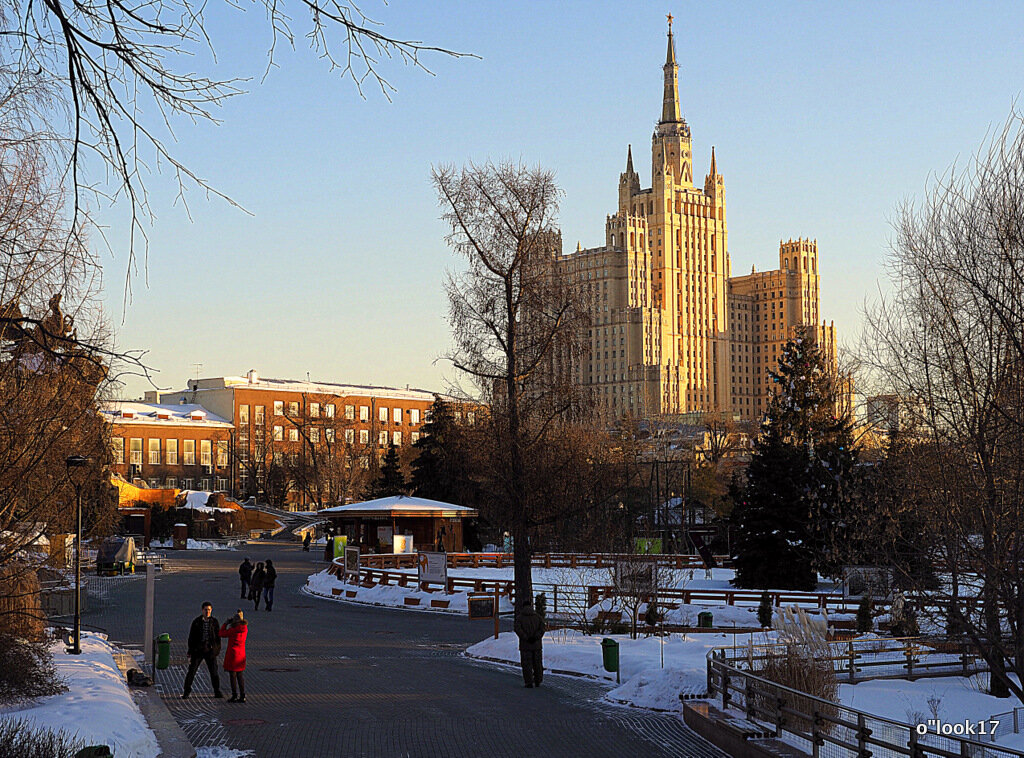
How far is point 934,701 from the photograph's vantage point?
18.9m

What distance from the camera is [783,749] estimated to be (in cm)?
1284

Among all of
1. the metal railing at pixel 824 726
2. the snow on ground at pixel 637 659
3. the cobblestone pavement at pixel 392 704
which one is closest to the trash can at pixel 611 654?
the snow on ground at pixel 637 659

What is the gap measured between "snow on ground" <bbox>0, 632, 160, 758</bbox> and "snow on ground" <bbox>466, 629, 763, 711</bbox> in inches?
298

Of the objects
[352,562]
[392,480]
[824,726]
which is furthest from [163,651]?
[392,480]

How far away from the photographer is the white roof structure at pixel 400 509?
52062 millimetres

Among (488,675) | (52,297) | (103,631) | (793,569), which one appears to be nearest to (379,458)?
(793,569)

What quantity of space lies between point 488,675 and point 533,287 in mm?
10221

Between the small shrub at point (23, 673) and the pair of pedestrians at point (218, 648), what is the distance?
2.38 meters

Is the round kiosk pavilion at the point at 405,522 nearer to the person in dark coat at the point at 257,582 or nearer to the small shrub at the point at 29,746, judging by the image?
the person in dark coat at the point at 257,582

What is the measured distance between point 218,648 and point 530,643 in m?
5.21

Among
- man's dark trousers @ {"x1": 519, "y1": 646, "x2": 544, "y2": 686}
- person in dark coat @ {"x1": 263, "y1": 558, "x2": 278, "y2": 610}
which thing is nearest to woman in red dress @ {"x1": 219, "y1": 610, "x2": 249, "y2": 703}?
man's dark trousers @ {"x1": 519, "y1": 646, "x2": 544, "y2": 686}

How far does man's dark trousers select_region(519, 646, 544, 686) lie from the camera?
1936cm

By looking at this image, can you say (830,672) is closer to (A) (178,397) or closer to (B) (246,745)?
(B) (246,745)

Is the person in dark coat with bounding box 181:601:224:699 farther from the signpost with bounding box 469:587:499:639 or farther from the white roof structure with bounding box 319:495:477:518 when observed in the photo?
the white roof structure with bounding box 319:495:477:518
